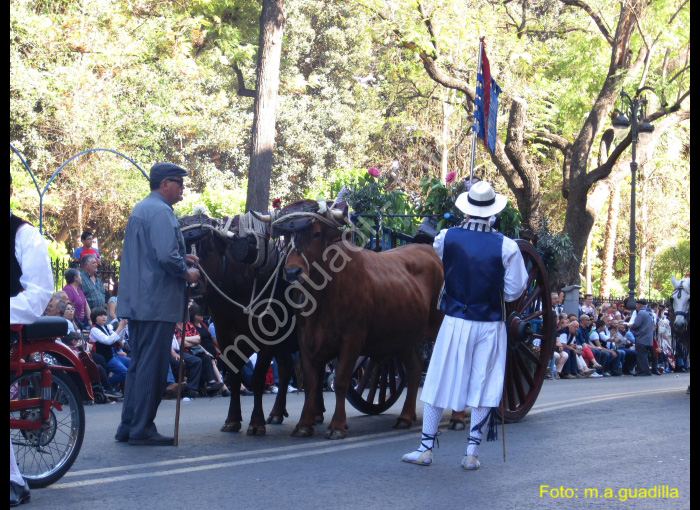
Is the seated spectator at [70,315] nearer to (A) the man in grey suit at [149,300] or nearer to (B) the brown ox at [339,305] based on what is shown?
(A) the man in grey suit at [149,300]

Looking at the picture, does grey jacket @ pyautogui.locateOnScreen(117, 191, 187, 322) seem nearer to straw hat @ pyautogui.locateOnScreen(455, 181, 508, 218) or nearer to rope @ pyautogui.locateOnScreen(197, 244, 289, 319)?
rope @ pyautogui.locateOnScreen(197, 244, 289, 319)

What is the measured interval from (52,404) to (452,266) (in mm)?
3115

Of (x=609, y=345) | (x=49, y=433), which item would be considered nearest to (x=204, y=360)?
(x=49, y=433)

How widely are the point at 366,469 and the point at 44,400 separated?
95.2 inches

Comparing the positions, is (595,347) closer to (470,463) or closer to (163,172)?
(470,463)

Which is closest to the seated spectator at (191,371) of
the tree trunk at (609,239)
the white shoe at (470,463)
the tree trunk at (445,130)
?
the white shoe at (470,463)

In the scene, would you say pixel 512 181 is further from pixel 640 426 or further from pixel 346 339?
pixel 346 339

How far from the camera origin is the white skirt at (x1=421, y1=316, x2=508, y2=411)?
7.32 metres

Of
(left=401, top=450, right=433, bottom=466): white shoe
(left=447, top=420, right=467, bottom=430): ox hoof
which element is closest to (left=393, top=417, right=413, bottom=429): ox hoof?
(left=447, top=420, right=467, bottom=430): ox hoof

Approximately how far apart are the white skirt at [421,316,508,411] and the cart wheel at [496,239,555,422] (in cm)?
227

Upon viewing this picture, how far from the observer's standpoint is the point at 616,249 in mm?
55438

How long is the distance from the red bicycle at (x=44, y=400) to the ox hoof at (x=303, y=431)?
2.50m

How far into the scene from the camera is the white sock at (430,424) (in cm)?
732
